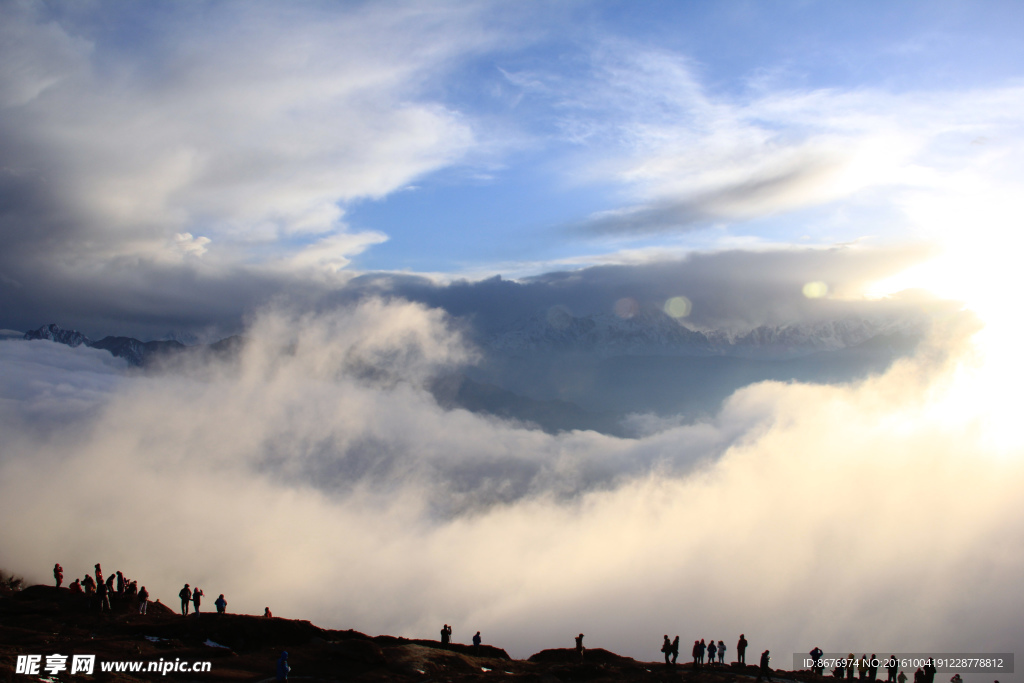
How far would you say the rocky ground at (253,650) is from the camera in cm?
5338

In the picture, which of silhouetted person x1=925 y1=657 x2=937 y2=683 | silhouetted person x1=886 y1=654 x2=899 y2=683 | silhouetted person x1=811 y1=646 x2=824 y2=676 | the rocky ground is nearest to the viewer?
the rocky ground

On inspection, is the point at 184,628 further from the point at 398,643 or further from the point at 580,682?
the point at 580,682

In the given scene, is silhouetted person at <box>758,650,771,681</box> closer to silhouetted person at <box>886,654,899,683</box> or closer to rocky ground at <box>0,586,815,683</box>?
rocky ground at <box>0,586,815,683</box>

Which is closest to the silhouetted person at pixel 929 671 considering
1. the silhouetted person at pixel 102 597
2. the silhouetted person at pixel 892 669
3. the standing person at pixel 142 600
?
the silhouetted person at pixel 892 669

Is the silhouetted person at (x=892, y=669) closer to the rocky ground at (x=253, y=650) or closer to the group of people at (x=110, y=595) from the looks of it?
the rocky ground at (x=253, y=650)

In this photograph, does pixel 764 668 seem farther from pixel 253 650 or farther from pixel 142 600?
pixel 142 600

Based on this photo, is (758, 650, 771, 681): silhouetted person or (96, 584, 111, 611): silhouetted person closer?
(758, 650, 771, 681): silhouetted person

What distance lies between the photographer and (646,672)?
6112 cm

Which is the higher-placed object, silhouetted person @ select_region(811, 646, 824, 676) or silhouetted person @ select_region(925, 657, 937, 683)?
silhouetted person @ select_region(925, 657, 937, 683)

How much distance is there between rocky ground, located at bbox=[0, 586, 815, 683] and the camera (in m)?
53.4

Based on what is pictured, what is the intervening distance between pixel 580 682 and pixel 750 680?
1620cm

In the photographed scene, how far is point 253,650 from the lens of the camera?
60.2 meters

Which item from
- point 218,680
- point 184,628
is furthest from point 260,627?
point 218,680

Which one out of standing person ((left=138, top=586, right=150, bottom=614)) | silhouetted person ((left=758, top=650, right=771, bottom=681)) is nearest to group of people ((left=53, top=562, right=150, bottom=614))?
standing person ((left=138, top=586, right=150, bottom=614))
